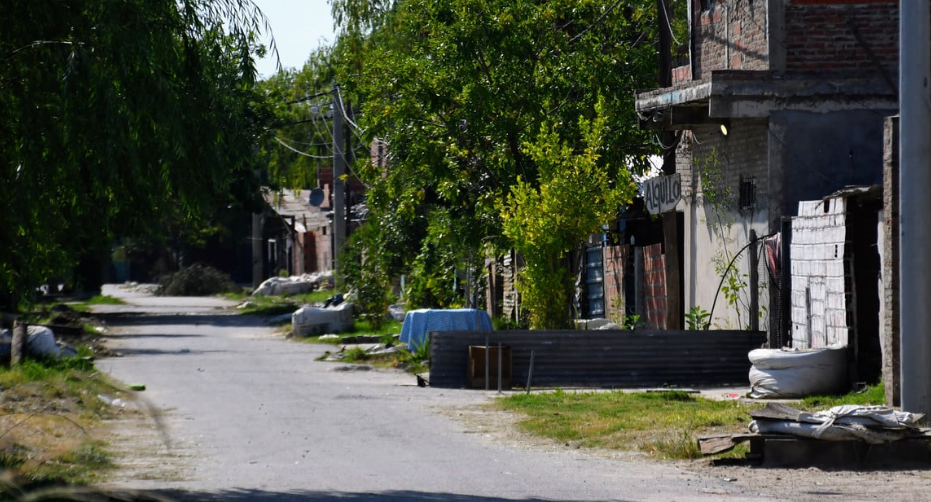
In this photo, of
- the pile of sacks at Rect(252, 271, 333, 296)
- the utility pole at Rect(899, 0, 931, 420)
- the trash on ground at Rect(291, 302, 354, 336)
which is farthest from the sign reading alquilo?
the pile of sacks at Rect(252, 271, 333, 296)

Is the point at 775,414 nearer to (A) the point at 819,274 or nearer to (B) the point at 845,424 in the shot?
(B) the point at 845,424

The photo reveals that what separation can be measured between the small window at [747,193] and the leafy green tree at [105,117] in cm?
1015

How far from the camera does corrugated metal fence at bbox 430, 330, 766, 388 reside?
18.5 meters

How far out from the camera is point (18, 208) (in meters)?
Result: 8.96

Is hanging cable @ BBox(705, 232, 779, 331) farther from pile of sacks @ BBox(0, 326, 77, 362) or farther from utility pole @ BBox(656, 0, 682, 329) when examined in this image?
pile of sacks @ BBox(0, 326, 77, 362)

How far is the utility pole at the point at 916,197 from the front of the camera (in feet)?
37.4

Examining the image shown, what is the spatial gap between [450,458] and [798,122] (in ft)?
28.9

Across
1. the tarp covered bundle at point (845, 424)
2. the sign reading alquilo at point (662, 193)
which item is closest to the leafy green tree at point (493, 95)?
the sign reading alquilo at point (662, 193)

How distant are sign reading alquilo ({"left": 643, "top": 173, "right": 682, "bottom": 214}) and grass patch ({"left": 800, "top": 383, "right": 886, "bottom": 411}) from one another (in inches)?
288

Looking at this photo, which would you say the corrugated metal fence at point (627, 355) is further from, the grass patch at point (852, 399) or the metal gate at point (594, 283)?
the metal gate at point (594, 283)

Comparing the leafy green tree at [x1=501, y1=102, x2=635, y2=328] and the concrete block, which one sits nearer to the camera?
the concrete block

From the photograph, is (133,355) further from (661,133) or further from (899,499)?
(899,499)

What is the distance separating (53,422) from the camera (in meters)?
13.4

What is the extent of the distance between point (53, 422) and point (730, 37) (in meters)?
11.6
